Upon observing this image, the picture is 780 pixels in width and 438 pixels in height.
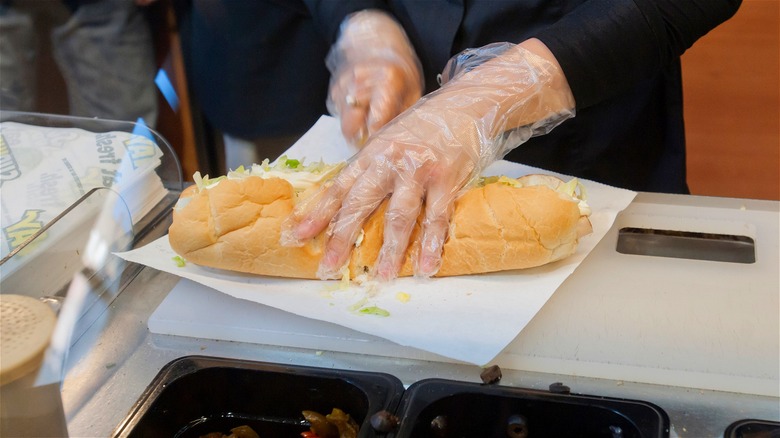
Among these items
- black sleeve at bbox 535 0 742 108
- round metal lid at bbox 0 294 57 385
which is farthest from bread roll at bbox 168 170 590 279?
round metal lid at bbox 0 294 57 385

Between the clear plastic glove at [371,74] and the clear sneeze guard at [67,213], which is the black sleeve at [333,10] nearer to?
the clear plastic glove at [371,74]

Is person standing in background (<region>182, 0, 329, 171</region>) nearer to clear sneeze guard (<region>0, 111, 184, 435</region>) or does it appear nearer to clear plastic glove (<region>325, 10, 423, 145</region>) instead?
clear plastic glove (<region>325, 10, 423, 145</region>)

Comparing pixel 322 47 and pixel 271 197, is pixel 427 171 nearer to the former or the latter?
pixel 271 197

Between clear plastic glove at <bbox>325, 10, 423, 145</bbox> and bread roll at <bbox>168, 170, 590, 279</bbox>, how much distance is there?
0.27 metres

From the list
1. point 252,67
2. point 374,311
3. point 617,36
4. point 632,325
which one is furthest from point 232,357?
point 252,67

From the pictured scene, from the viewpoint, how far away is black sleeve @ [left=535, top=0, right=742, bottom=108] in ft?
4.60

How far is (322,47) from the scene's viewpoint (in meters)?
2.54

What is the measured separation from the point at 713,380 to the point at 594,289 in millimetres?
254

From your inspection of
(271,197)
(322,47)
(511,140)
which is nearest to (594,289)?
(511,140)

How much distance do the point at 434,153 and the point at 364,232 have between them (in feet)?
0.60

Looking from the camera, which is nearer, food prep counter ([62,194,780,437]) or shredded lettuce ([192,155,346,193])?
food prep counter ([62,194,780,437])

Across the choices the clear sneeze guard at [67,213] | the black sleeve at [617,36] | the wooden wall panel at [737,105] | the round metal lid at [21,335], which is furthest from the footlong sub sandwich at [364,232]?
the wooden wall panel at [737,105]

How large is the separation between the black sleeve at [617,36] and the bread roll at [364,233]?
10.3 inches

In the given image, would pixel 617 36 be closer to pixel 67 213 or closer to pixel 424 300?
pixel 424 300
